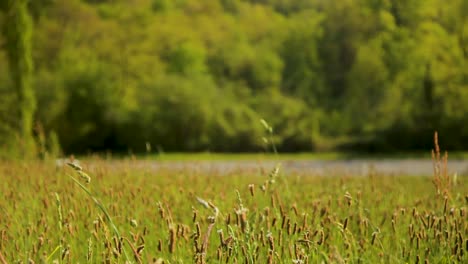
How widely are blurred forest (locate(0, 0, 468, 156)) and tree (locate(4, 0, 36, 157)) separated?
0.22 feet

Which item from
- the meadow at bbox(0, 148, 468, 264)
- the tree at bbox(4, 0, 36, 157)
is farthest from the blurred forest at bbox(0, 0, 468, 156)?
the meadow at bbox(0, 148, 468, 264)

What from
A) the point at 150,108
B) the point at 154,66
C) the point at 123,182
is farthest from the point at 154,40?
the point at 123,182

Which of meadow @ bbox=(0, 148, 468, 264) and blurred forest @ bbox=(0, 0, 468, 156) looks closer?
meadow @ bbox=(0, 148, 468, 264)

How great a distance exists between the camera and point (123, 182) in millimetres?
5777

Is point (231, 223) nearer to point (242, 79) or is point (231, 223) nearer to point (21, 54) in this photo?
point (21, 54)

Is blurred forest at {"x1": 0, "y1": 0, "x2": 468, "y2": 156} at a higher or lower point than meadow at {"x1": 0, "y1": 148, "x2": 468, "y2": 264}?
higher

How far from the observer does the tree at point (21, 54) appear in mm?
16453

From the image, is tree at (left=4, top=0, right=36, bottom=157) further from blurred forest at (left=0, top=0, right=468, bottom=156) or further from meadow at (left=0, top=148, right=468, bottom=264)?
meadow at (left=0, top=148, right=468, bottom=264)

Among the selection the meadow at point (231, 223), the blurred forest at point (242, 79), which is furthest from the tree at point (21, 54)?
the meadow at point (231, 223)

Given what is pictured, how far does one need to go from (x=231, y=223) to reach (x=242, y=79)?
1251 inches

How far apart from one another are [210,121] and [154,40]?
29.5ft

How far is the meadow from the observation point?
3.02 metres

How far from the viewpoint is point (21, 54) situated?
1706 centimetres

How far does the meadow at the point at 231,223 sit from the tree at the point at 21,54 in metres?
10.4
